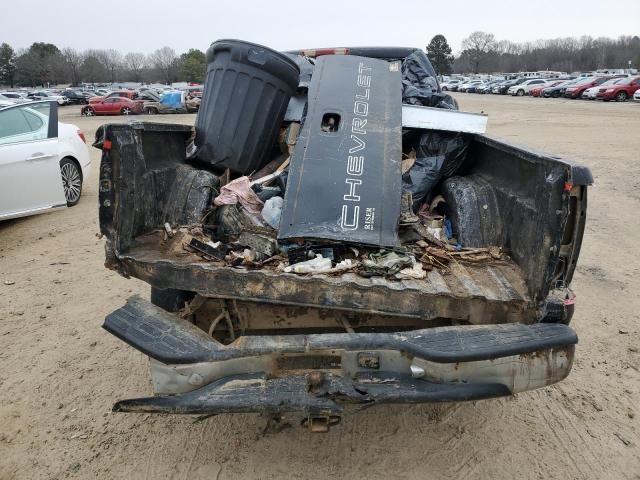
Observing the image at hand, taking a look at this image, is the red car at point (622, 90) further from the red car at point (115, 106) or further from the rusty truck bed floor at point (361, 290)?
the rusty truck bed floor at point (361, 290)

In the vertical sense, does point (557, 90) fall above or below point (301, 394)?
above

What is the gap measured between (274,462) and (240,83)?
8.80 feet

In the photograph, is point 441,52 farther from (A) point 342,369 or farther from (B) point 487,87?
(A) point 342,369

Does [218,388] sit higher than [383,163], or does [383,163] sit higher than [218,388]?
[383,163]

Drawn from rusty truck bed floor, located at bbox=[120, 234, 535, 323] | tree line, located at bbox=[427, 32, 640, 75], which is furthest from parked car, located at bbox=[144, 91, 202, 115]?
tree line, located at bbox=[427, 32, 640, 75]

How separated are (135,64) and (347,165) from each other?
111m

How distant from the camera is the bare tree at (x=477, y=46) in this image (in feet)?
338

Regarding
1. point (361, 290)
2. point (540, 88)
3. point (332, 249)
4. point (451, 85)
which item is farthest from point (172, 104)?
point (451, 85)

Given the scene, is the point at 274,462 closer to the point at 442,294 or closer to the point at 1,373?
the point at 442,294

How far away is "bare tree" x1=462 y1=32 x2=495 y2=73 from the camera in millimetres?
103000

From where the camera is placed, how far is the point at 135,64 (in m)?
102

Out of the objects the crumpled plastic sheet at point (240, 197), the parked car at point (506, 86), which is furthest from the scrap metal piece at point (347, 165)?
the parked car at point (506, 86)

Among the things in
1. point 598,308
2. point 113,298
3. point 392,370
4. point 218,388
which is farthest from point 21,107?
point 598,308

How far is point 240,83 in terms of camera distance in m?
3.88
